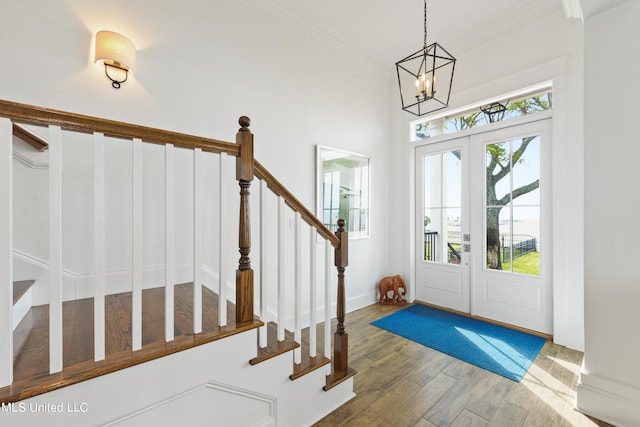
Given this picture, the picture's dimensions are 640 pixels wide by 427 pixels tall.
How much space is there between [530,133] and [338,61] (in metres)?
2.27

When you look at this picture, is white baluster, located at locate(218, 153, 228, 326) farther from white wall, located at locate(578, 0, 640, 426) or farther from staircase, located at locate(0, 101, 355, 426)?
white wall, located at locate(578, 0, 640, 426)

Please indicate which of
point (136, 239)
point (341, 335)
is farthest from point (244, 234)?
point (341, 335)

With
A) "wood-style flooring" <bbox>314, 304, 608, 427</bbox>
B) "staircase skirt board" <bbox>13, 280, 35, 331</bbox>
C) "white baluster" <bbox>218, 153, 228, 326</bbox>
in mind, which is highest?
"white baluster" <bbox>218, 153, 228, 326</bbox>

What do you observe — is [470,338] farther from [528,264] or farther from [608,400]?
[608,400]

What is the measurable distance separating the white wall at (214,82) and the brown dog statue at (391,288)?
0.14 meters

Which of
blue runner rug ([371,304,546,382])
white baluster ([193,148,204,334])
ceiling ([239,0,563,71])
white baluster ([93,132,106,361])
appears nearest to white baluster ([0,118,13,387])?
white baluster ([93,132,106,361])

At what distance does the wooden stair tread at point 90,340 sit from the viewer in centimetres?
92

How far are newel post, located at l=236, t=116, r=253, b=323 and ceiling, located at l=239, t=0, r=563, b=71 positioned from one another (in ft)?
Answer: 6.53

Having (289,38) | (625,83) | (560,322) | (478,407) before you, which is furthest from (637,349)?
(289,38)

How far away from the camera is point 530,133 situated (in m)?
2.90

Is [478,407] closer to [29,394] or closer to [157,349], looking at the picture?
[157,349]

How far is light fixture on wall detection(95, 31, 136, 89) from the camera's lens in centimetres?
185

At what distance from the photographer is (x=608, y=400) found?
1.64m

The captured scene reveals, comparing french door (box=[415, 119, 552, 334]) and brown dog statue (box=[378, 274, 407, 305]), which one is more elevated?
french door (box=[415, 119, 552, 334])
